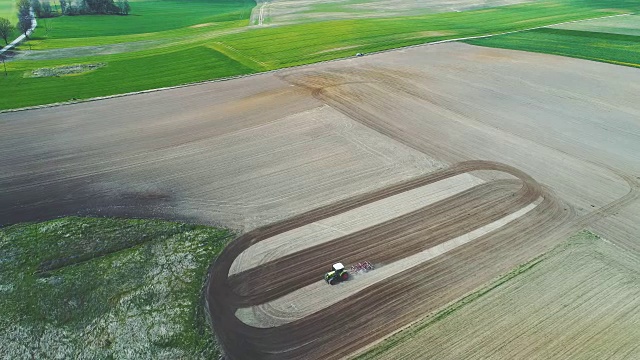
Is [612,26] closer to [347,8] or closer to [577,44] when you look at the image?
[577,44]

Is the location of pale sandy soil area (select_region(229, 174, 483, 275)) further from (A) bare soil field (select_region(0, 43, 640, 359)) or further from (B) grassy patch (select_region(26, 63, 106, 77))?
(B) grassy patch (select_region(26, 63, 106, 77))

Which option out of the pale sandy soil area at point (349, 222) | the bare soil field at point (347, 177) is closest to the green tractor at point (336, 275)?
the bare soil field at point (347, 177)

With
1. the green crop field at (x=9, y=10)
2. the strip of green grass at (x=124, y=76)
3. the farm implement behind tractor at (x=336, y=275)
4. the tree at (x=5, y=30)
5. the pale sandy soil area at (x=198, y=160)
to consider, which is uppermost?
the green crop field at (x=9, y=10)

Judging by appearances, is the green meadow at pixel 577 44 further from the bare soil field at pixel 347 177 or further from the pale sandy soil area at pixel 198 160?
the pale sandy soil area at pixel 198 160

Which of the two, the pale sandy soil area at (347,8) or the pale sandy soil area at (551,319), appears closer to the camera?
the pale sandy soil area at (551,319)

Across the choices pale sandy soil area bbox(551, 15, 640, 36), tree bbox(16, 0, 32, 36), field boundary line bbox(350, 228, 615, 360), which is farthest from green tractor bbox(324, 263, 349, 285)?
tree bbox(16, 0, 32, 36)

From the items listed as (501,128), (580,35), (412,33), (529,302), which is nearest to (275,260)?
(529,302)

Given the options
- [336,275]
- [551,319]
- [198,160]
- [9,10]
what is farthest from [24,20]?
[551,319]
